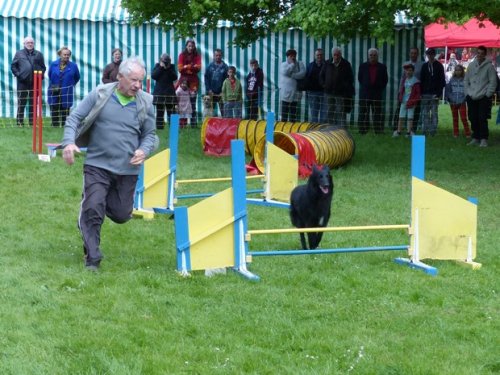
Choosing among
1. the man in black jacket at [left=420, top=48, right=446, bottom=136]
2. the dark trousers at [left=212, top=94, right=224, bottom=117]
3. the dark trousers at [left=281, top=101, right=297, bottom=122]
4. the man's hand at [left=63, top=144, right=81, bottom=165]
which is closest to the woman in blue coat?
the dark trousers at [left=212, top=94, right=224, bottom=117]

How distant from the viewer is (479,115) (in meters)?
18.7

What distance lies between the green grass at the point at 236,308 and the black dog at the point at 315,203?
328mm

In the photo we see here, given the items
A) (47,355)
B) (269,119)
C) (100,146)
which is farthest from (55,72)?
(47,355)

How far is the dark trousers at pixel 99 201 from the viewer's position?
7570mm

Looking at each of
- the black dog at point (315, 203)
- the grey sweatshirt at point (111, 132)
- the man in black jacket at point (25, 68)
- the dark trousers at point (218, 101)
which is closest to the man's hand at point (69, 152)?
the grey sweatshirt at point (111, 132)

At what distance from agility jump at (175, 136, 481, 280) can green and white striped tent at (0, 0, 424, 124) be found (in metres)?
13.9

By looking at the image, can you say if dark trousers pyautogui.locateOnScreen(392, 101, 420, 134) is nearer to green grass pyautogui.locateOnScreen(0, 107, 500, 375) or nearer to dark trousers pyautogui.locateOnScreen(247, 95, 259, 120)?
dark trousers pyautogui.locateOnScreen(247, 95, 259, 120)

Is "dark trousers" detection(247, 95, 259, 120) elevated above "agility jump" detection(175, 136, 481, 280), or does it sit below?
above

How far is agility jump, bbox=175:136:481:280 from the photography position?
756cm

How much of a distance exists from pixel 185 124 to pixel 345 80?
3.62 meters

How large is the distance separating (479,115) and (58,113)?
8.66 metres

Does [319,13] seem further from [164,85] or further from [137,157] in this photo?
[137,157]

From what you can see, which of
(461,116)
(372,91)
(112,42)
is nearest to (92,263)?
(372,91)

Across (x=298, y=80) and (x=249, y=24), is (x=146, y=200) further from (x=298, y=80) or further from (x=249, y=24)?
(x=298, y=80)
